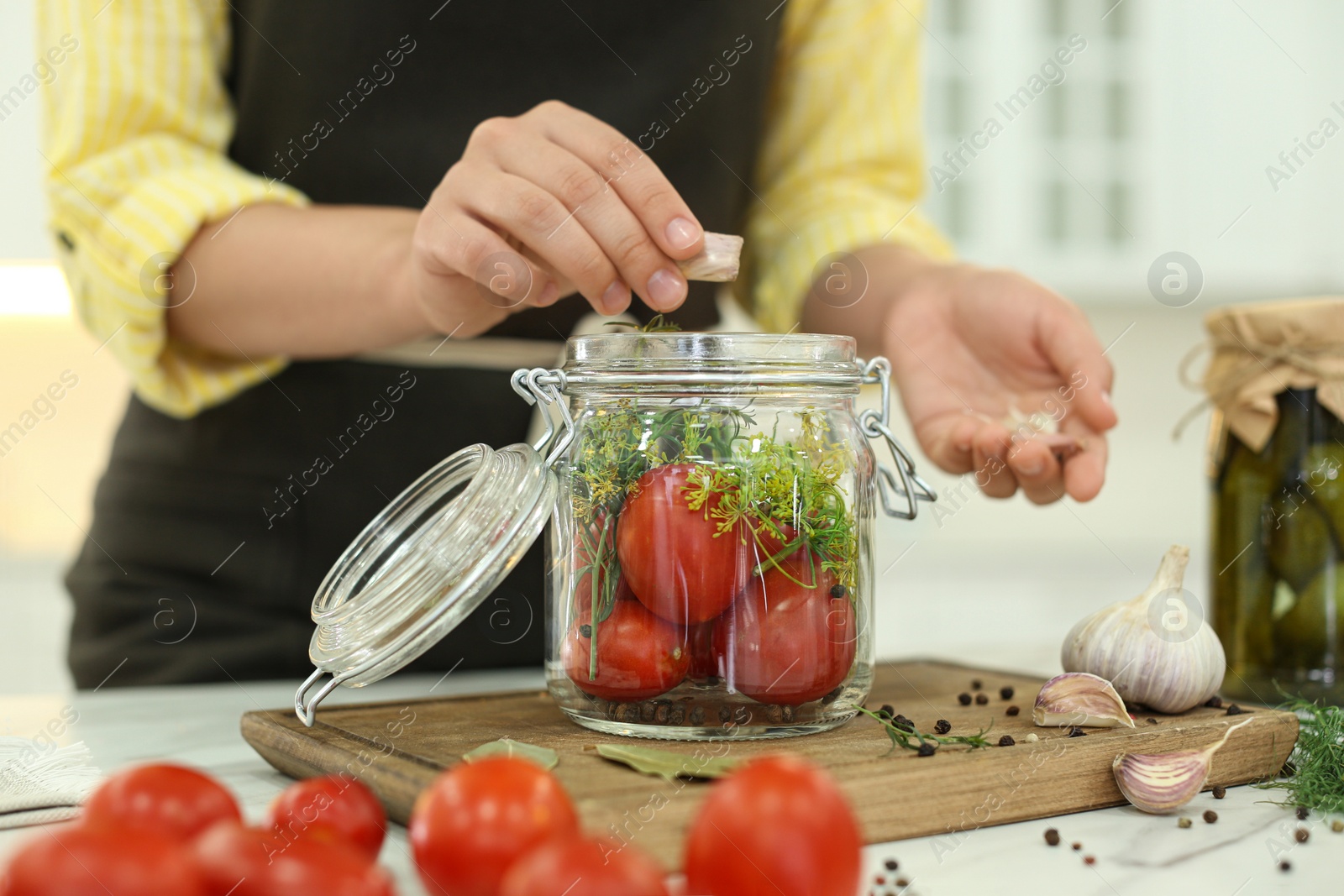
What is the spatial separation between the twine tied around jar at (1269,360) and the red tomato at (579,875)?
2.22 feet

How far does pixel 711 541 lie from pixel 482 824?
232 mm

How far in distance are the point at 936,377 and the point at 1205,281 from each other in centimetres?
206

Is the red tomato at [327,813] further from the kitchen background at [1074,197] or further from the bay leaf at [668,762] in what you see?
the kitchen background at [1074,197]

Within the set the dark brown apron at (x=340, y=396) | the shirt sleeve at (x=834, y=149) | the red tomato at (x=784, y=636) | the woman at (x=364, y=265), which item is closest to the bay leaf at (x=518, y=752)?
the red tomato at (x=784, y=636)

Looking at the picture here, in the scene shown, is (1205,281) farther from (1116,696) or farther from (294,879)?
(294,879)

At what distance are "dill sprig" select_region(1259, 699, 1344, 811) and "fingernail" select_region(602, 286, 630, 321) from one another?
48 centimetres

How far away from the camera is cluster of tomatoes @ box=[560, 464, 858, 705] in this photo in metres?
0.62

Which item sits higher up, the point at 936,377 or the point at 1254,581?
the point at 936,377

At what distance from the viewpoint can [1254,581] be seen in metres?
0.87

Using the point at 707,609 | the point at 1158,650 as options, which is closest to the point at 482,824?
the point at 707,609

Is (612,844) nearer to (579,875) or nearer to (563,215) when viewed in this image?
(579,875)

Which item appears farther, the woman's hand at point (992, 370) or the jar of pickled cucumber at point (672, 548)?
the woman's hand at point (992, 370)

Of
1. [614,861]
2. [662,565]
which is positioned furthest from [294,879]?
[662,565]

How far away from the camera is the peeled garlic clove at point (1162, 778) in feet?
1.98
